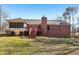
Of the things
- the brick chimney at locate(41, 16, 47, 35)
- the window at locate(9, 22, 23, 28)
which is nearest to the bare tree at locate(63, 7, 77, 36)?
the brick chimney at locate(41, 16, 47, 35)

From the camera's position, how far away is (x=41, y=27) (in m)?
3.34

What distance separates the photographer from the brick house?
330 cm

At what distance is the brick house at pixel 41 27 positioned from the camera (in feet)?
10.8

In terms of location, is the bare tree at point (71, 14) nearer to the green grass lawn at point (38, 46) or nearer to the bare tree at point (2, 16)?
the green grass lawn at point (38, 46)

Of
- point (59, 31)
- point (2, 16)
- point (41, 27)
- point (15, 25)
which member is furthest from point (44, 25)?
point (2, 16)

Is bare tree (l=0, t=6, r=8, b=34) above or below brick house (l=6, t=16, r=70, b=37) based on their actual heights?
above

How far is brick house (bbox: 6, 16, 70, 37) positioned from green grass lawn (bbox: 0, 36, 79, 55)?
6 cm

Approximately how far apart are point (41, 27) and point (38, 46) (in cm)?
20

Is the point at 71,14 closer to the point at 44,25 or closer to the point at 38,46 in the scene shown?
the point at 44,25

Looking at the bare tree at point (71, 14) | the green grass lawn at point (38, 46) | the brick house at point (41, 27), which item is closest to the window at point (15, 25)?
the brick house at point (41, 27)

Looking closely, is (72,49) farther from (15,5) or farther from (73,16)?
(15,5)

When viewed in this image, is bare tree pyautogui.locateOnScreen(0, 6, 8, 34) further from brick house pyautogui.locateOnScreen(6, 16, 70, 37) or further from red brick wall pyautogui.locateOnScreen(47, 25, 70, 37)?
red brick wall pyautogui.locateOnScreen(47, 25, 70, 37)

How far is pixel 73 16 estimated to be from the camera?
3314 mm

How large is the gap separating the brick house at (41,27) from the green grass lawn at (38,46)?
0.19 feet
